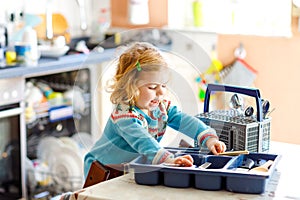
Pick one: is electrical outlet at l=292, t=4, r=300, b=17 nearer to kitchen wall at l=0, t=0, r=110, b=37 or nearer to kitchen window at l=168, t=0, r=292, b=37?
kitchen window at l=168, t=0, r=292, b=37

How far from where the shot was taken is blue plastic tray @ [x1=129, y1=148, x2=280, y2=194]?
57.6 inches

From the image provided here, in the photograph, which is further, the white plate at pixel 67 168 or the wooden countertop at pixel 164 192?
the white plate at pixel 67 168

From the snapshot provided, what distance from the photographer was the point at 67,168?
3.69 metres

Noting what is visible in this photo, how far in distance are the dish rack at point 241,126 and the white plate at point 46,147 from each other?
2152 millimetres

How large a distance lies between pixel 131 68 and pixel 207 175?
339 millimetres

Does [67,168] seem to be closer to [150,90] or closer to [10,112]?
[10,112]

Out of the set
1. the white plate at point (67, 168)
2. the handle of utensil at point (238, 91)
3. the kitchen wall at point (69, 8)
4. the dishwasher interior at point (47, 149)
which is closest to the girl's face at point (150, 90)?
the handle of utensil at point (238, 91)

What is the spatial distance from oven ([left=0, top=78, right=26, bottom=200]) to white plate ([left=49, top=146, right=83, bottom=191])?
209 mm

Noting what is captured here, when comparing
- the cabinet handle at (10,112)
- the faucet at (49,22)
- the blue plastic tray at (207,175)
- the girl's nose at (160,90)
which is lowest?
the cabinet handle at (10,112)

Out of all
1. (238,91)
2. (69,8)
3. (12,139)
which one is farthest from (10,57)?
(238,91)

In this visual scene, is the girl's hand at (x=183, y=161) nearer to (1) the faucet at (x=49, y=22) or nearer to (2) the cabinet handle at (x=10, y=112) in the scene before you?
(2) the cabinet handle at (x=10, y=112)

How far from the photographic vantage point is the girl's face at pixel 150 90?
1528 mm

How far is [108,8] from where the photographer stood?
185 inches

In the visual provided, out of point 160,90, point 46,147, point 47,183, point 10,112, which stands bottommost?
point 47,183
